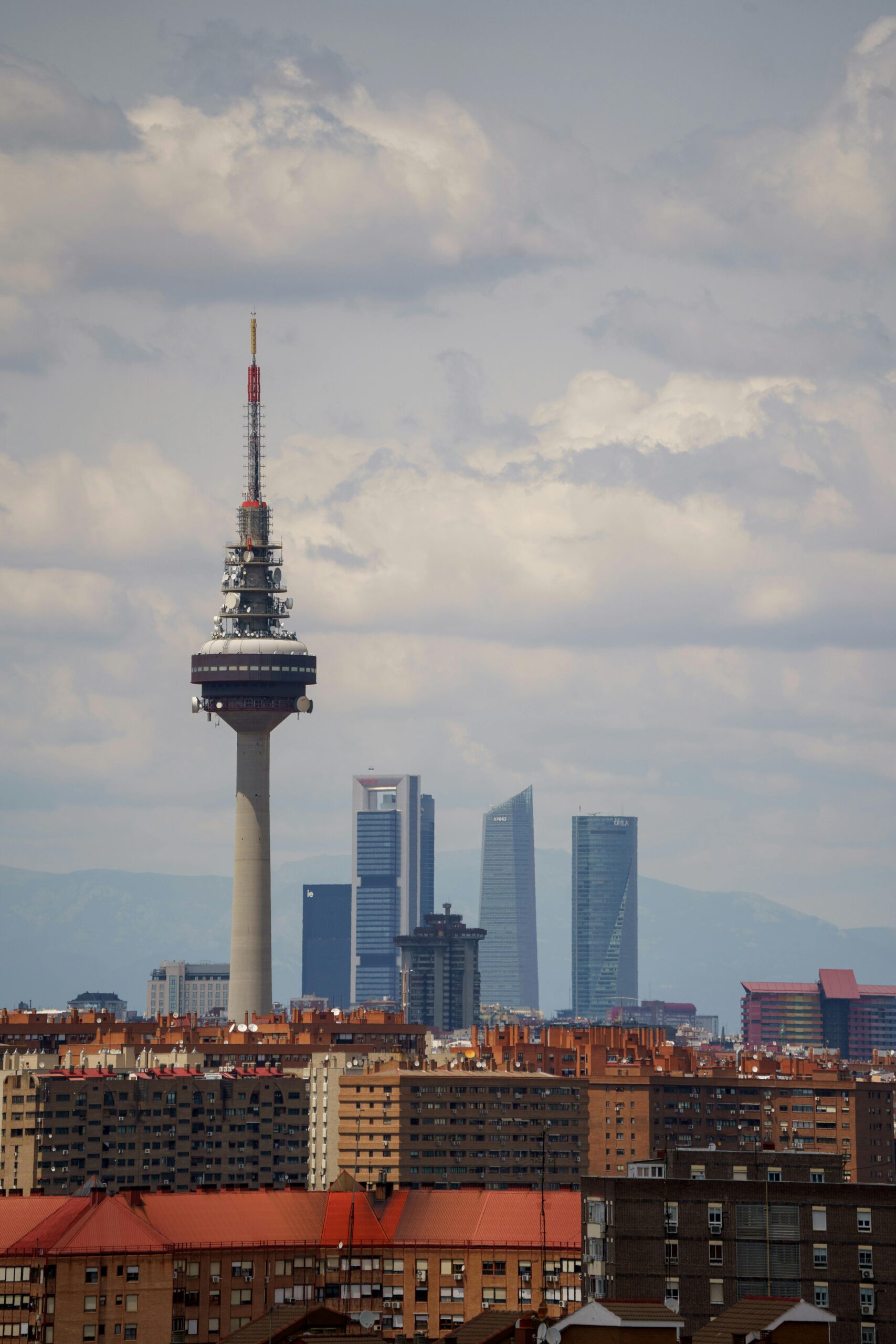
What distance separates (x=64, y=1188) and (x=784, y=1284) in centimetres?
11869

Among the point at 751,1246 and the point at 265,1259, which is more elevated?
the point at 751,1246

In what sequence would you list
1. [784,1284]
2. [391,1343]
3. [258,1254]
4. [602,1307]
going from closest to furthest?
[602,1307] → [391,1343] → [784,1284] → [258,1254]

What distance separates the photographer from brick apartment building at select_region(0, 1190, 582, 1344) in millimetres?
112312

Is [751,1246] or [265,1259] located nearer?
[751,1246]

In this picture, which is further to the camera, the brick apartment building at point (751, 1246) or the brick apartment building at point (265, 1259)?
the brick apartment building at point (265, 1259)

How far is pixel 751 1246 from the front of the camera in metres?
86.3

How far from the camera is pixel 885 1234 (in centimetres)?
8538

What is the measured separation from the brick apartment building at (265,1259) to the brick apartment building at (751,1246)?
2217 cm

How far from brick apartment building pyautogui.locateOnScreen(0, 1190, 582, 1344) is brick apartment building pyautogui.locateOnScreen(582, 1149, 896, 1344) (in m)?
22.2

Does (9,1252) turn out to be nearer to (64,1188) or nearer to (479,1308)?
(479,1308)

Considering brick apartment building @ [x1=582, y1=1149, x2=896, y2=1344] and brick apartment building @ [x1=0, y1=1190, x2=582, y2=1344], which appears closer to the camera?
brick apartment building @ [x1=582, y1=1149, x2=896, y2=1344]

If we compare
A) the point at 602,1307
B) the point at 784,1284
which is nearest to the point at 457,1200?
the point at 784,1284

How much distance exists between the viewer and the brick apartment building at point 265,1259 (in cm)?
11231

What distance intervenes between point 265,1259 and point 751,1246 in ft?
131
